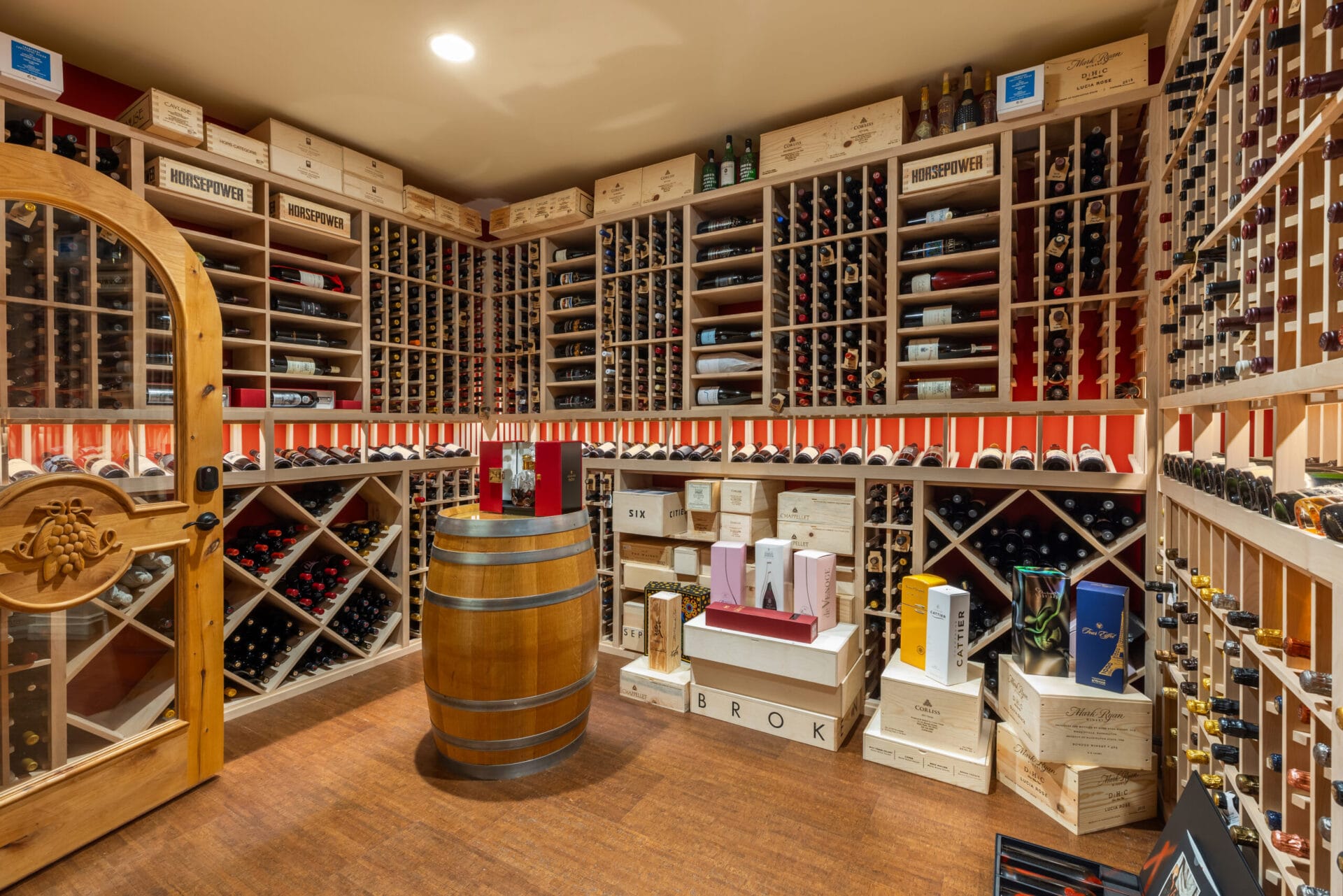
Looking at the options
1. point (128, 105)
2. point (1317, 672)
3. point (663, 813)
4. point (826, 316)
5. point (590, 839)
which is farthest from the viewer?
point (826, 316)

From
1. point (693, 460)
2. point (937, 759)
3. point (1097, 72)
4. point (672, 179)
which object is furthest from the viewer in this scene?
point (672, 179)

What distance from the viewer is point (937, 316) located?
3045 mm

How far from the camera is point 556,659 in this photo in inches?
92.9

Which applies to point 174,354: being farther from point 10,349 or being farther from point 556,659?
point 556,659

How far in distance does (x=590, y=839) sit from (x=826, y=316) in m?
2.76

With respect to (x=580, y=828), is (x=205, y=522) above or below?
above

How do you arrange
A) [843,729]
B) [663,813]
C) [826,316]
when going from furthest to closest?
[826,316], [843,729], [663,813]

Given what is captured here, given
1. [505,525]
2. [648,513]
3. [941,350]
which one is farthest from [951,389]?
[505,525]

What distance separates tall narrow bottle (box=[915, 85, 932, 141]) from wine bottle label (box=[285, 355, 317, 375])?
3665 mm

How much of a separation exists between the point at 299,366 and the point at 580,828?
3.00m

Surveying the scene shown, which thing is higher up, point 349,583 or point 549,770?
point 349,583

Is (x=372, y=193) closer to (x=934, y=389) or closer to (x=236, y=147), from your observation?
(x=236, y=147)

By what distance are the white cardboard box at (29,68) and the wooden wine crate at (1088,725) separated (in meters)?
4.70

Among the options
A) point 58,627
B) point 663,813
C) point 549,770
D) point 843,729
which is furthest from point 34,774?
point 843,729
